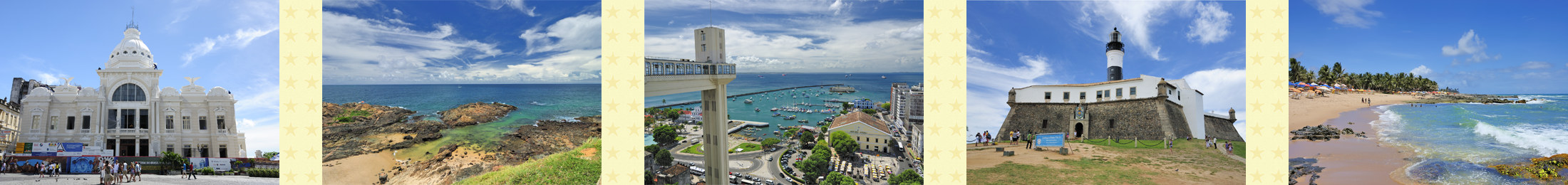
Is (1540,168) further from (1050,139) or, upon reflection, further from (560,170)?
(560,170)

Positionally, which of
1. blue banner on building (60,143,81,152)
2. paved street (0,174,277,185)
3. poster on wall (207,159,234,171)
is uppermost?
blue banner on building (60,143,81,152)

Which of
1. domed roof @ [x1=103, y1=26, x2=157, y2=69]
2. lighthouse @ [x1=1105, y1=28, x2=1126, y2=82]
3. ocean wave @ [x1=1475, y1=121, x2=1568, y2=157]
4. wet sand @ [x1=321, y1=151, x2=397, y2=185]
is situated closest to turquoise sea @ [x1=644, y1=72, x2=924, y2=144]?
lighthouse @ [x1=1105, y1=28, x2=1126, y2=82]

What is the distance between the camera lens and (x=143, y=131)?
147 inches

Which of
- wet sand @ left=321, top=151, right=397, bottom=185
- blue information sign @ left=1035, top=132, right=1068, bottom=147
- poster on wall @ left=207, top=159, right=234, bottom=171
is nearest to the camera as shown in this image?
wet sand @ left=321, top=151, right=397, bottom=185

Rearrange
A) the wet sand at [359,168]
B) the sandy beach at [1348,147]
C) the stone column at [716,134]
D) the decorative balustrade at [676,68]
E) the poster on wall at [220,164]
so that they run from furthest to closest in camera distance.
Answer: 1. the poster on wall at [220,164]
2. the sandy beach at [1348,147]
3. the wet sand at [359,168]
4. the stone column at [716,134]
5. the decorative balustrade at [676,68]

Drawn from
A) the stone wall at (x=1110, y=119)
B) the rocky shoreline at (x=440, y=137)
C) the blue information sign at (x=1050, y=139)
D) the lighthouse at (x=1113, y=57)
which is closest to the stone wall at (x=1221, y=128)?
the stone wall at (x=1110, y=119)

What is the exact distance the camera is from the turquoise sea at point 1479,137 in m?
3.48

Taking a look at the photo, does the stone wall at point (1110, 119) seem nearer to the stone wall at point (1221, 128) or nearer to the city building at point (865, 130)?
the stone wall at point (1221, 128)

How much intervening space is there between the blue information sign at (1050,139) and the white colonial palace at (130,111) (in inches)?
204

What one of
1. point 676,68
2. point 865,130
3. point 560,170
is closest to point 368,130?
point 560,170

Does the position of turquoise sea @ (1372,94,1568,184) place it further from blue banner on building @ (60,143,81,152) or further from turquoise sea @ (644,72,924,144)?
blue banner on building @ (60,143,81,152)

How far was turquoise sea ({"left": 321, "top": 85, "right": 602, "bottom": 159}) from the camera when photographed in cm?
331

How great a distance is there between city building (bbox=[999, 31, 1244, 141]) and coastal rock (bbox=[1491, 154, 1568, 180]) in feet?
5.43

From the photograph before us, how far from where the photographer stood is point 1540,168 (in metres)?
3.39
